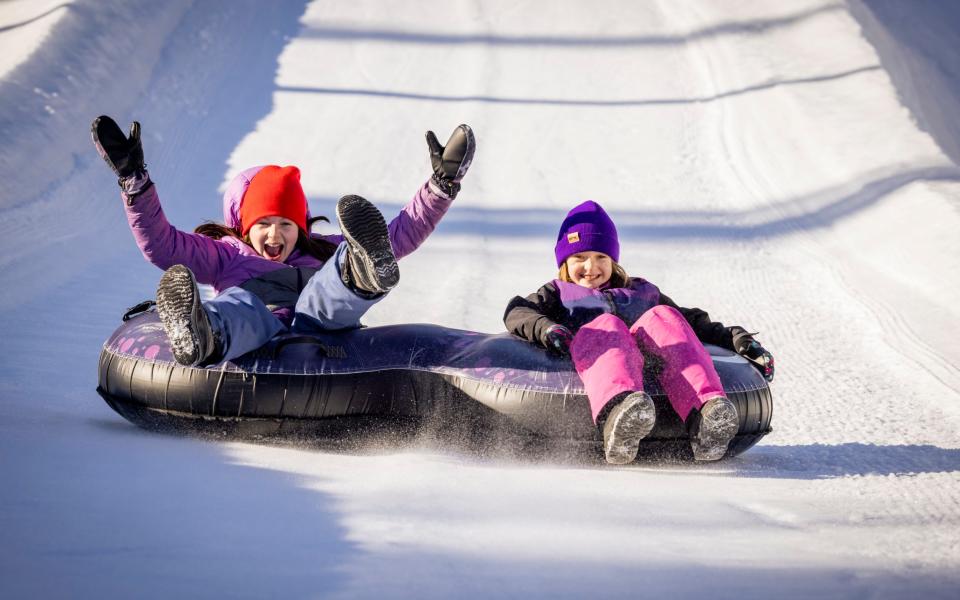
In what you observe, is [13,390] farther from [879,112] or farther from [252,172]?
[879,112]

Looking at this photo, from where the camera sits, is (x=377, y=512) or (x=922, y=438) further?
(x=922, y=438)

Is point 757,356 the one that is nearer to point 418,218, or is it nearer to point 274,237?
point 418,218

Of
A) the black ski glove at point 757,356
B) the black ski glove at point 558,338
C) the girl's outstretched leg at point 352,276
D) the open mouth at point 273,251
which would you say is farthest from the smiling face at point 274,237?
the black ski glove at point 757,356

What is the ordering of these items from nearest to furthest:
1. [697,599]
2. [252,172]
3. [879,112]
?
[697,599]
[252,172]
[879,112]

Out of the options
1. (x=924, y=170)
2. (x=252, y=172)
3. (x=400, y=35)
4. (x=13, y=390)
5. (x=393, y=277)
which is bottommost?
(x=13, y=390)

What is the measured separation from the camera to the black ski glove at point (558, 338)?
296 centimetres

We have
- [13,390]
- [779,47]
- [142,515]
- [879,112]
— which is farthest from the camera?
[779,47]

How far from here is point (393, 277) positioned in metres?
2.77

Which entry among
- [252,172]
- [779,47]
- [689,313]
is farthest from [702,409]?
[779,47]

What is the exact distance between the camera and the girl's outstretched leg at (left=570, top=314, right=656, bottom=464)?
2.61 meters

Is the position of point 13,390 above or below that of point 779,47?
below

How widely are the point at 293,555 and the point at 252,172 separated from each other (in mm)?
2336

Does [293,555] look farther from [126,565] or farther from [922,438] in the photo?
[922,438]

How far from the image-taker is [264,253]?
3.65m
